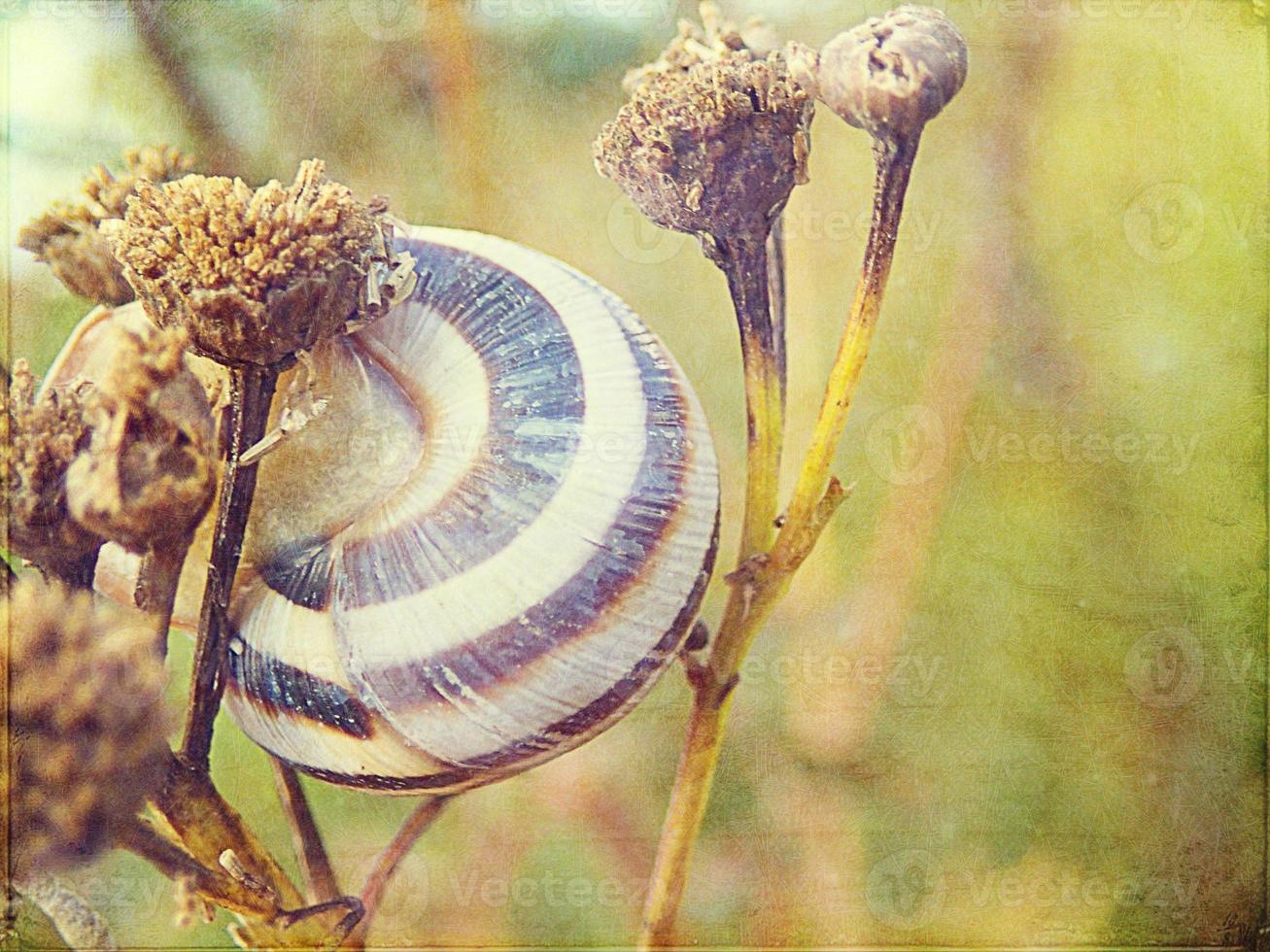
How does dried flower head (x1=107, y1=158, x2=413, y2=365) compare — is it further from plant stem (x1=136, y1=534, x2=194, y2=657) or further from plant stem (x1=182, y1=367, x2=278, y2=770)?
plant stem (x1=136, y1=534, x2=194, y2=657)

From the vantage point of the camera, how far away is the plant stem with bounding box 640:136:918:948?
108 cm

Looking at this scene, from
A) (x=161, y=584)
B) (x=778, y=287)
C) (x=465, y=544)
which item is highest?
(x=778, y=287)

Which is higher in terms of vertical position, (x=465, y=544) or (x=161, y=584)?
(x=465, y=544)

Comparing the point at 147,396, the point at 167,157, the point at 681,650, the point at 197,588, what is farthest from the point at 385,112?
the point at 681,650

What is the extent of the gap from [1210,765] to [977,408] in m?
0.47

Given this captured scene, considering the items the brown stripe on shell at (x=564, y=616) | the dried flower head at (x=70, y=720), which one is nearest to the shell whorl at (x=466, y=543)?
the brown stripe on shell at (x=564, y=616)

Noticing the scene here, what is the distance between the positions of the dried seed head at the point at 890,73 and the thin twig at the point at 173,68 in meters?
0.61

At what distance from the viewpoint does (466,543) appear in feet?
3.11

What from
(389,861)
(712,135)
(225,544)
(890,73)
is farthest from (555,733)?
(890,73)

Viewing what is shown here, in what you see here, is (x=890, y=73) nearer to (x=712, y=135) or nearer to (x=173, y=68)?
(x=712, y=135)

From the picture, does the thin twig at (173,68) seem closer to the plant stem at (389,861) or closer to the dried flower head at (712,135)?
the dried flower head at (712,135)

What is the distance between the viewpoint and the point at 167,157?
104 cm

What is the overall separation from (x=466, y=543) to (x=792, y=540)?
1.12ft

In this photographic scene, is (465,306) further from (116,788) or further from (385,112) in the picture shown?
(116,788)
